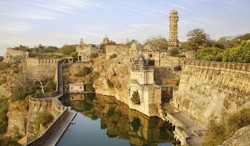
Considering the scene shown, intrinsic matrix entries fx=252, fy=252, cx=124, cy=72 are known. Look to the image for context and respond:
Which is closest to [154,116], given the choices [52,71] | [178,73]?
[178,73]

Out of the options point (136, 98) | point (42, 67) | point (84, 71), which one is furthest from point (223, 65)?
point (42, 67)

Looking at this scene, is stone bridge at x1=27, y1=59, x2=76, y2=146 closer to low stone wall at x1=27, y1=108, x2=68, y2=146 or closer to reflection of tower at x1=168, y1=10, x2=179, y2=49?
low stone wall at x1=27, y1=108, x2=68, y2=146

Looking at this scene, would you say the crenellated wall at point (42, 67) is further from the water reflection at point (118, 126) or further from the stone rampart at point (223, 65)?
the stone rampart at point (223, 65)

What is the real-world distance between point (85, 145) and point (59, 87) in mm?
24582

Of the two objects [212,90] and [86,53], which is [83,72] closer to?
[86,53]

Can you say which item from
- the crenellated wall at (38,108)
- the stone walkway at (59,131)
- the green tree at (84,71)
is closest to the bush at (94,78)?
the green tree at (84,71)

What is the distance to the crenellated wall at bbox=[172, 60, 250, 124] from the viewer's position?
1881 cm

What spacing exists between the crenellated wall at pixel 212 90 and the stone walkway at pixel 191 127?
1.96 feet

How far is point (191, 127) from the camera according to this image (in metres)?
21.0

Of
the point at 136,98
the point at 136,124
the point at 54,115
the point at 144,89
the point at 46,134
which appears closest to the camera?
the point at 46,134

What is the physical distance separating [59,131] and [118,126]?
23.5ft

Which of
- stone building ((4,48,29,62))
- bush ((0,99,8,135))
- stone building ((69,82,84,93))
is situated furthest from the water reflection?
stone building ((4,48,29,62))

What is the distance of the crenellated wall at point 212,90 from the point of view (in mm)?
18812

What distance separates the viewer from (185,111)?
25.7 meters
